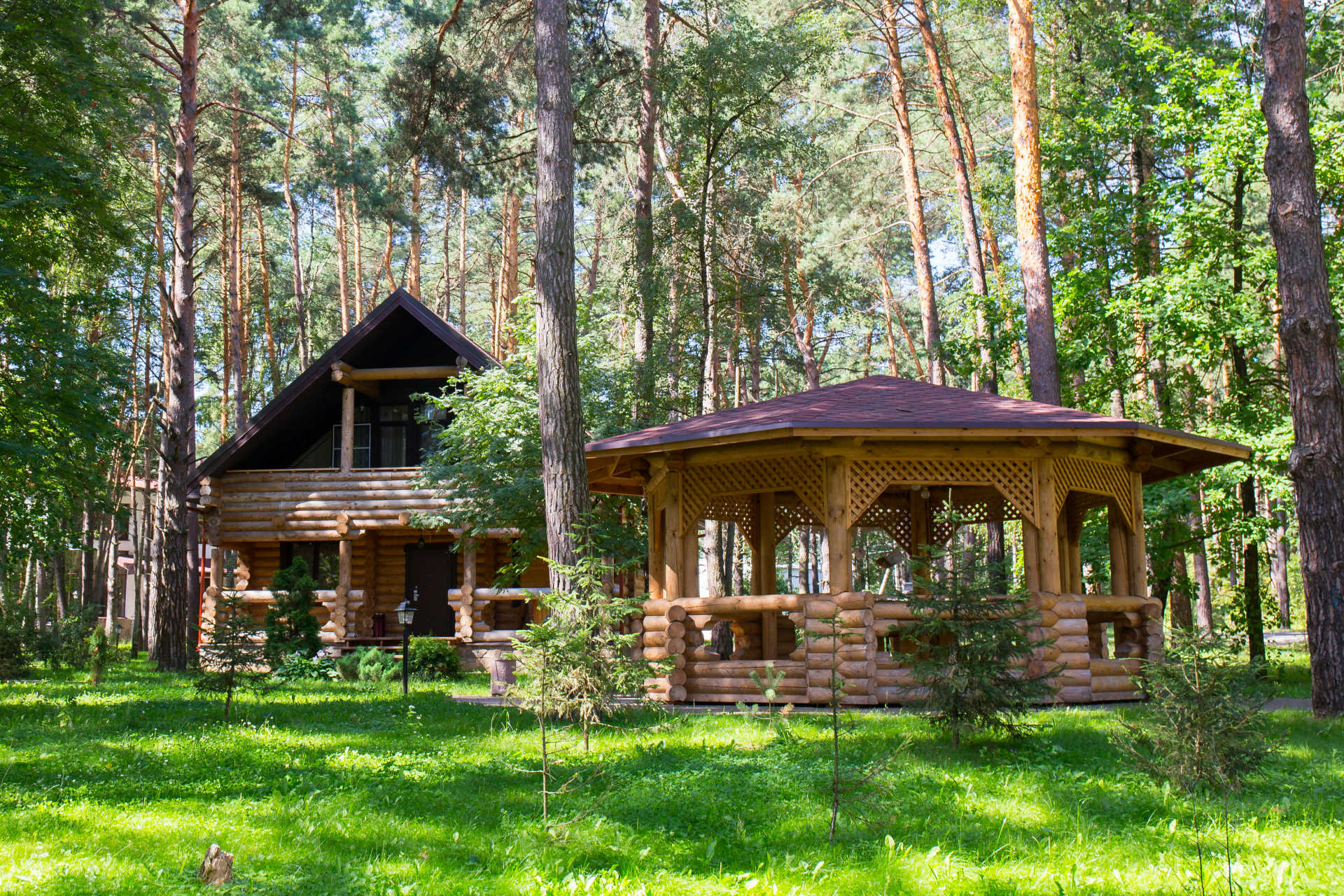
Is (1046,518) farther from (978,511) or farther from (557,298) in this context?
(557,298)

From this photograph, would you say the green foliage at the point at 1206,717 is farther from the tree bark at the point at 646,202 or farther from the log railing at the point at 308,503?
the log railing at the point at 308,503

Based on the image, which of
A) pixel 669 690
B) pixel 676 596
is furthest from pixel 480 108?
pixel 669 690

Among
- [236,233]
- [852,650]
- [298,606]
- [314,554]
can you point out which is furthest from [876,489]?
[236,233]

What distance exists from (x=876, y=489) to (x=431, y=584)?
45.5ft

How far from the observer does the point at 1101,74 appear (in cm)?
2091

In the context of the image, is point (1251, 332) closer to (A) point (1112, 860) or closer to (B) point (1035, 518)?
(B) point (1035, 518)

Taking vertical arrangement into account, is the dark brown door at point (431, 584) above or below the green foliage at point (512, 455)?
below

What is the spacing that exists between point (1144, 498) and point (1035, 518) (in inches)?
210

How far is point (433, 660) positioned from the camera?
57.4ft

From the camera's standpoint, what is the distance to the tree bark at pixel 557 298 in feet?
35.4

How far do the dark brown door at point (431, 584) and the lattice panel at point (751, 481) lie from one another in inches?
450

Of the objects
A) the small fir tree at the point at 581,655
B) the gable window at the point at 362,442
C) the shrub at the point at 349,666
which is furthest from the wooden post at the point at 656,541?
the gable window at the point at 362,442

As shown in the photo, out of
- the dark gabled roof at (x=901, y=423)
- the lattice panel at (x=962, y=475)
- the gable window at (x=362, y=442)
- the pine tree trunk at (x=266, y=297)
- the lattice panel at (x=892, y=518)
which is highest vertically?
the pine tree trunk at (x=266, y=297)

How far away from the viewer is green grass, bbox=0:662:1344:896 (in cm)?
498
